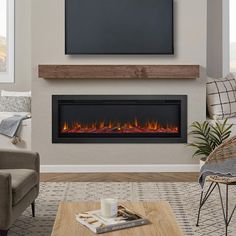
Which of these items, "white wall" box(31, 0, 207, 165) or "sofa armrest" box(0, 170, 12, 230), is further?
"white wall" box(31, 0, 207, 165)

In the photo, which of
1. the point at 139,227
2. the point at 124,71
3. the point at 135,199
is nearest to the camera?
the point at 139,227

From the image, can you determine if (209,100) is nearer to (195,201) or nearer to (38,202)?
(195,201)

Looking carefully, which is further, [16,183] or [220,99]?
[220,99]

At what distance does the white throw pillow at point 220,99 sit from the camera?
20.3 ft

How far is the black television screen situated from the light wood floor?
4.28 feet

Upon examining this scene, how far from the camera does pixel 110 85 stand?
6121 millimetres

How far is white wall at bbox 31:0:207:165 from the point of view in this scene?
6082mm

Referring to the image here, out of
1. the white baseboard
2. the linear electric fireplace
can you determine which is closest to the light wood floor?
the white baseboard

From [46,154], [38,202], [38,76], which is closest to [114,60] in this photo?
Answer: [38,76]

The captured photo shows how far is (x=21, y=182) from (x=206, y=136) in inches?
107

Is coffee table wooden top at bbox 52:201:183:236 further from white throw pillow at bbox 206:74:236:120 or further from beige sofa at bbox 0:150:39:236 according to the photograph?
white throw pillow at bbox 206:74:236:120

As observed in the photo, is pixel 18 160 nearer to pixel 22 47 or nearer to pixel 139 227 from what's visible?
pixel 139 227

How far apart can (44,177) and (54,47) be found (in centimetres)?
140

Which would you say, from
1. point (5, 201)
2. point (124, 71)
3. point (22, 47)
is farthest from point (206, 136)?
point (5, 201)
